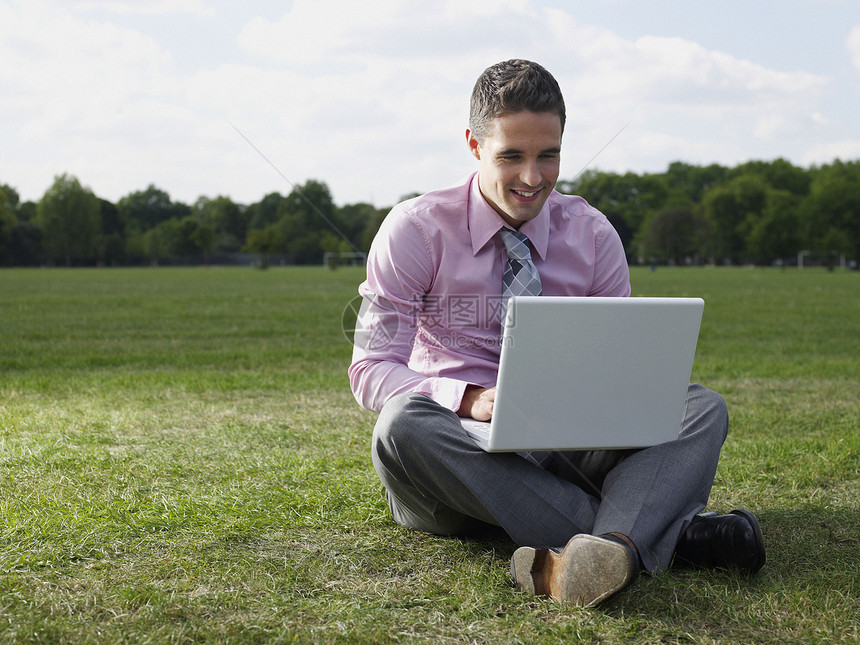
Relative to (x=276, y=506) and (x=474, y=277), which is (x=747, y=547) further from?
(x=276, y=506)

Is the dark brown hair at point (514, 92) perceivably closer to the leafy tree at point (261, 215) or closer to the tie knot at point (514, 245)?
the tie knot at point (514, 245)

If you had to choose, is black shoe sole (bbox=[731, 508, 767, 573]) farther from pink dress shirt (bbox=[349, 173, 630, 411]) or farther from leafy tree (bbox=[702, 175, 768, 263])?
leafy tree (bbox=[702, 175, 768, 263])

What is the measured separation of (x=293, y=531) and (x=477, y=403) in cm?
94

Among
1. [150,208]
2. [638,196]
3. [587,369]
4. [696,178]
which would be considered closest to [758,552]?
[587,369]

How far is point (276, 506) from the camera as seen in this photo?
3416 mm

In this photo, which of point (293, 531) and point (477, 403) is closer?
point (477, 403)

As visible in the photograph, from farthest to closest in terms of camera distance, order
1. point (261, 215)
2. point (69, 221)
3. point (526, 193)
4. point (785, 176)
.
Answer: point (785, 176)
point (261, 215)
point (69, 221)
point (526, 193)

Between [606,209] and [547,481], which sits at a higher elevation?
[606,209]

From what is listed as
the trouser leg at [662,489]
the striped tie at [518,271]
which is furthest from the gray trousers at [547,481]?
the striped tie at [518,271]

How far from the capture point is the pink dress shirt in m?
3.04

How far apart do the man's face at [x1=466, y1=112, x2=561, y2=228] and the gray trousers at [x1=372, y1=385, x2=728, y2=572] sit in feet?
2.70

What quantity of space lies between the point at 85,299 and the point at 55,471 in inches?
599

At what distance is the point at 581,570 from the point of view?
93.3 inches

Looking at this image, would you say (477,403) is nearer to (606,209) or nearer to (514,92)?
(514,92)
